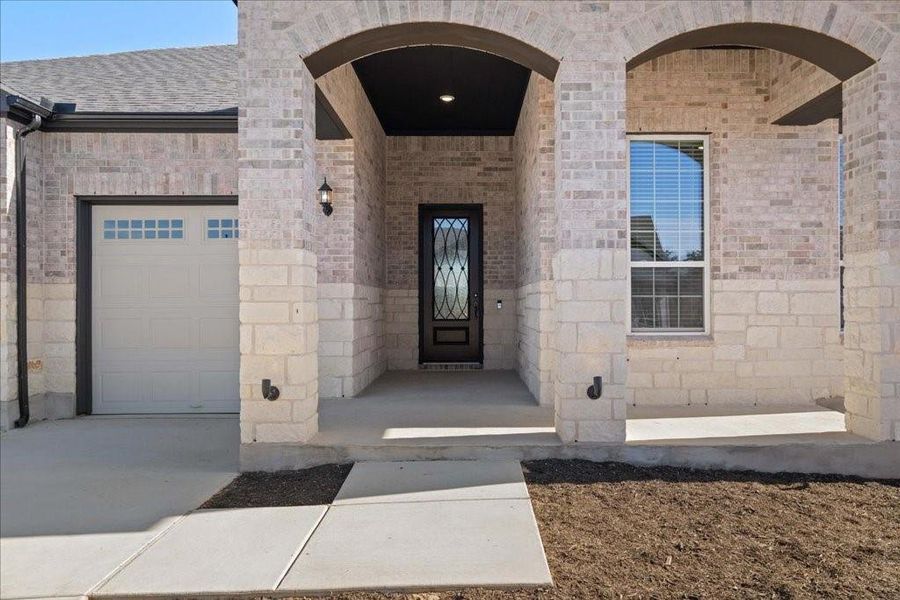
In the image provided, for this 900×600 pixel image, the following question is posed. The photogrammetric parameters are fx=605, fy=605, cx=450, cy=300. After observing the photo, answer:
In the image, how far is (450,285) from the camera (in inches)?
405

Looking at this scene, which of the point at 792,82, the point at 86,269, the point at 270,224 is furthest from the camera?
the point at 86,269

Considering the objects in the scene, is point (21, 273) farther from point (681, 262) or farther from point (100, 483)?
point (681, 262)

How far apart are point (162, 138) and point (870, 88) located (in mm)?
7159

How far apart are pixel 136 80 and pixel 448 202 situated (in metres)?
4.77

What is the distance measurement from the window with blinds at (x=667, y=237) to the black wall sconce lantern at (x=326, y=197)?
11.7ft

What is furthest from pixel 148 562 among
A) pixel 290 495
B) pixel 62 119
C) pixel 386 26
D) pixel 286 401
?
pixel 62 119

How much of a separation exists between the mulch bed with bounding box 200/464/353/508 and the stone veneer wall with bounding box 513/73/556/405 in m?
2.69

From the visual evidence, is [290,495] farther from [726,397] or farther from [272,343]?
[726,397]

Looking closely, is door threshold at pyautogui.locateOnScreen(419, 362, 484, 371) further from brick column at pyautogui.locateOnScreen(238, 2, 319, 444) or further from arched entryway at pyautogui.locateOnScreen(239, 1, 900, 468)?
brick column at pyautogui.locateOnScreen(238, 2, 319, 444)

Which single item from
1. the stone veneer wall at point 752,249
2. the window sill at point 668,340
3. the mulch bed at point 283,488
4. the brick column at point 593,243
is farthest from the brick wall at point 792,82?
the mulch bed at point 283,488

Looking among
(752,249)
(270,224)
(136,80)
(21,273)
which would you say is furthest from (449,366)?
(136,80)

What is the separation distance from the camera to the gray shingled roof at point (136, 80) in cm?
723

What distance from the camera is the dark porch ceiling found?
6.74 meters

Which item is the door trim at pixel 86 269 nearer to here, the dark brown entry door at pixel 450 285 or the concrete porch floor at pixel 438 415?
the concrete porch floor at pixel 438 415
